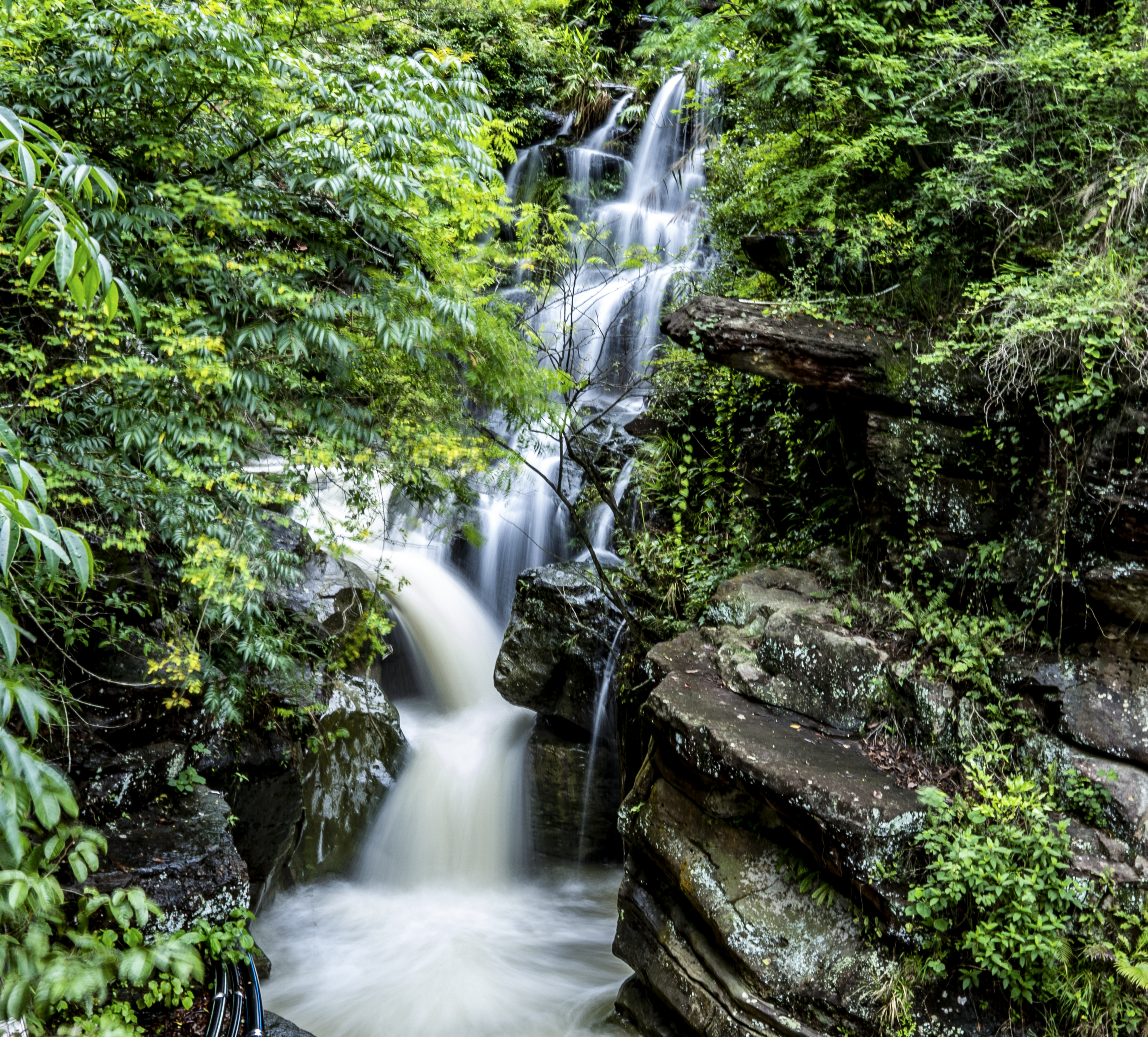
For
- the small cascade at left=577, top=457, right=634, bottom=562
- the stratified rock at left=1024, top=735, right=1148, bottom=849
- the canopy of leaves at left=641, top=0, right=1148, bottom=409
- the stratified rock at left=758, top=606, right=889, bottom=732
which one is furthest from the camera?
the small cascade at left=577, top=457, right=634, bottom=562

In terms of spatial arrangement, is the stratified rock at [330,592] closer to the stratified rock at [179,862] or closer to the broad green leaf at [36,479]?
the stratified rock at [179,862]

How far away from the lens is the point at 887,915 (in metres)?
3.78

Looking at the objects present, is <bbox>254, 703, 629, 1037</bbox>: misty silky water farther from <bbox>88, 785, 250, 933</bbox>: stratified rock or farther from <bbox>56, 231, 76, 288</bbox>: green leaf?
<bbox>56, 231, 76, 288</bbox>: green leaf

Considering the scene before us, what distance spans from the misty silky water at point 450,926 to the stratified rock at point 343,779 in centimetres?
18

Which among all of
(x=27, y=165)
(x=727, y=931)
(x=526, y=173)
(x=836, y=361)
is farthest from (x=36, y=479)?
(x=526, y=173)

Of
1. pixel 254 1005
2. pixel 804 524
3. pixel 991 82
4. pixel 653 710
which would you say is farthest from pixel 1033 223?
pixel 254 1005

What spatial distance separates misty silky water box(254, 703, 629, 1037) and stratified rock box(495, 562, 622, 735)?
2.70 feet

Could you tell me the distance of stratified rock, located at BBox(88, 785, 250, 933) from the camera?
4.16 m

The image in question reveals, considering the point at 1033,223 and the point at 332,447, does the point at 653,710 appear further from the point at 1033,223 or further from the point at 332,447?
the point at 1033,223

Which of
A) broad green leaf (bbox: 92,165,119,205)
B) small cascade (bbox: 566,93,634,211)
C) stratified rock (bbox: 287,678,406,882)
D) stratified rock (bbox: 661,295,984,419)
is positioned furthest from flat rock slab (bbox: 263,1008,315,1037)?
small cascade (bbox: 566,93,634,211)

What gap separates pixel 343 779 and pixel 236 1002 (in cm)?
311

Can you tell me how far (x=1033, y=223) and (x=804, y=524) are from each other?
8.58ft

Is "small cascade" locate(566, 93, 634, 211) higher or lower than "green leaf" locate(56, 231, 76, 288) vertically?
higher

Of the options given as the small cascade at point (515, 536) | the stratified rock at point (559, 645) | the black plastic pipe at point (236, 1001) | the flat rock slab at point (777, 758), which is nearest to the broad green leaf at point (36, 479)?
the black plastic pipe at point (236, 1001)
